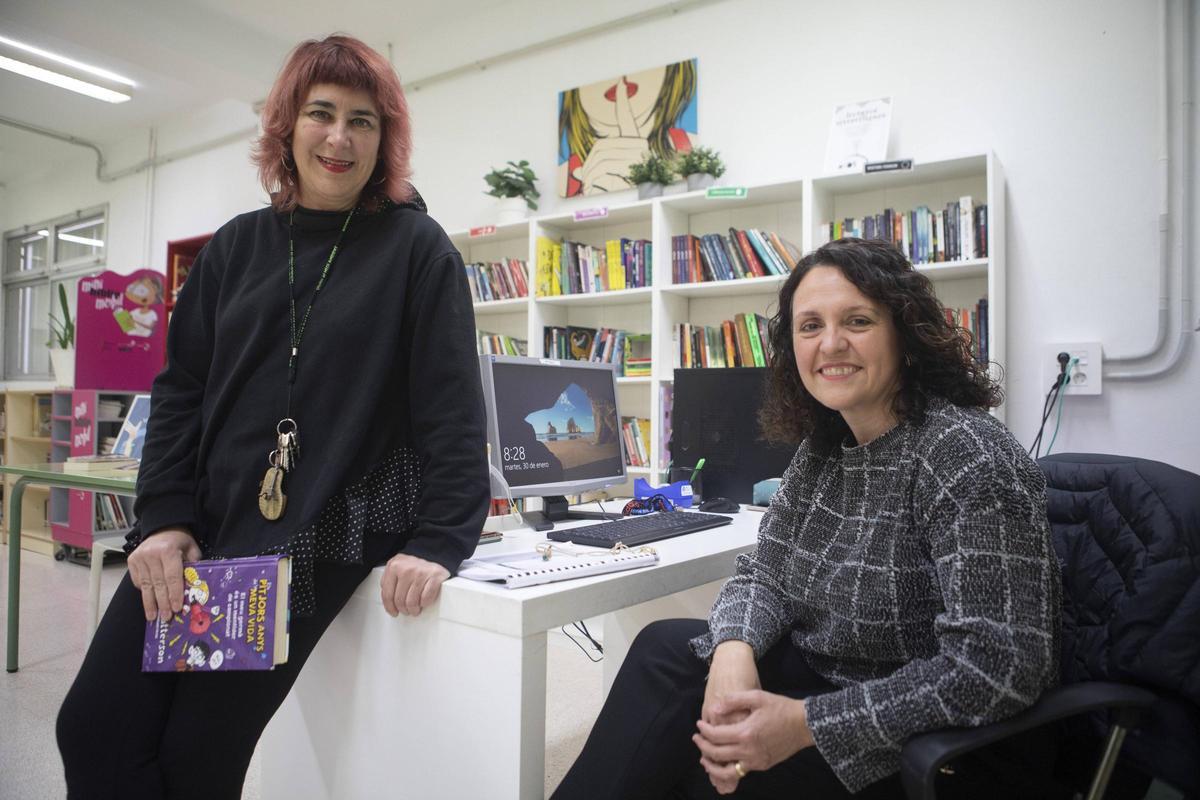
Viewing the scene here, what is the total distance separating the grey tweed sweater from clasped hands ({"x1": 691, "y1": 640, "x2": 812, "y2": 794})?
32 mm

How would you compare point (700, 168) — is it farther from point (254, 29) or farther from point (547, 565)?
point (254, 29)

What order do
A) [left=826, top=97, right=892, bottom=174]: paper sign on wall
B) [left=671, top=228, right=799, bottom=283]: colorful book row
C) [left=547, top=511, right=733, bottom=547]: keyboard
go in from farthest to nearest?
1. [left=671, top=228, right=799, bottom=283]: colorful book row
2. [left=826, top=97, right=892, bottom=174]: paper sign on wall
3. [left=547, top=511, right=733, bottom=547]: keyboard

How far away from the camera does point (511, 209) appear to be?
12.7 feet

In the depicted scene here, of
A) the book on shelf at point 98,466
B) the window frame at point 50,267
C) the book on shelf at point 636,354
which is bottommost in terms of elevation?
the book on shelf at point 98,466

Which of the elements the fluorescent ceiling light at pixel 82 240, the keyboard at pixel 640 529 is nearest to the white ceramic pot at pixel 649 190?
the keyboard at pixel 640 529

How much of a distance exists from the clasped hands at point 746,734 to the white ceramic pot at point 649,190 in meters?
2.76

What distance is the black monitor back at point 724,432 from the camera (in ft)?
7.04

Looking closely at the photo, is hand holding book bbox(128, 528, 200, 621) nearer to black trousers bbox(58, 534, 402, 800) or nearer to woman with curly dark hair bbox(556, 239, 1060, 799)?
black trousers bbox(58, 534, 402, 800)

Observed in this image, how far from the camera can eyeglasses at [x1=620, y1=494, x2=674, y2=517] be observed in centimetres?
195

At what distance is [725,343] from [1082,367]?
1322 mm

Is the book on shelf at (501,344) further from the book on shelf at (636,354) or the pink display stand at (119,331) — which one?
the pink display stand at (119,331)

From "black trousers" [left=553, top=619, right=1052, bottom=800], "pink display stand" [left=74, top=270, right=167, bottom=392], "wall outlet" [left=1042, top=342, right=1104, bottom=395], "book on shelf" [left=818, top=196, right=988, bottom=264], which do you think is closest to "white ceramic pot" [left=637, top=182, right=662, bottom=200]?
"book on shelf" [left=818, top=196, right=988, bottom=264]

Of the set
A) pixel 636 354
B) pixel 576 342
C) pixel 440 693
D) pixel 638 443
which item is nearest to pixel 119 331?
pixel 576 342

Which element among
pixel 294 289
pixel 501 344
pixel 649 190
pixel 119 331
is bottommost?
pixel 294 289
